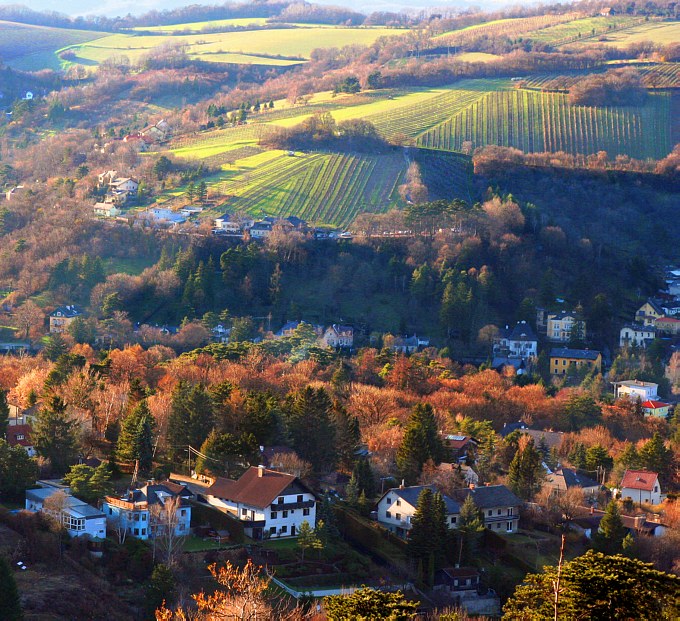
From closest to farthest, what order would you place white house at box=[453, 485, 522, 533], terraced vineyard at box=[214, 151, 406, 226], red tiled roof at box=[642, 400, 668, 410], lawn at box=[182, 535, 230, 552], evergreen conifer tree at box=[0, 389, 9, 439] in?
lawn at box=[182, 535, 230, 552] → white house at box=[453, 485, 522, 533] → evergreen conifer tree at box=[0, 389, 9, 439] → red tiled roof at box=[642, 400, 668, 410] → terraced vineyard at box=[214, 151, 406, 226]

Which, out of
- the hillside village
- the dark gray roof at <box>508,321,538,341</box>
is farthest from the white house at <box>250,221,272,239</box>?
the dark gray roof at <box>508,321,538,341</box>

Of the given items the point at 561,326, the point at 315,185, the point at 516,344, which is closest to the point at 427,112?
the point at 315,185

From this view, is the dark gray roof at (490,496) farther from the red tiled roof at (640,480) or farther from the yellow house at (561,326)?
the yellow house at (561,326)

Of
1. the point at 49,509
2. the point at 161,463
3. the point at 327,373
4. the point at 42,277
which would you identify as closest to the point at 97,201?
the point at 42,277

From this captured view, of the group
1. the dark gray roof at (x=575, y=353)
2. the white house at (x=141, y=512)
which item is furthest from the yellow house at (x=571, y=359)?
the white house at (x=141, y=512)

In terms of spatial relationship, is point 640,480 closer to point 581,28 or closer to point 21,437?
point 21,437

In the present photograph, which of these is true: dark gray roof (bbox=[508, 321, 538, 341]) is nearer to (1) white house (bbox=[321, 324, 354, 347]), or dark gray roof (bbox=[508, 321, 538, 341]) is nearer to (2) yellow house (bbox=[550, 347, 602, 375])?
(2) yellow house (bbox=[550, 347, 602, 375])
